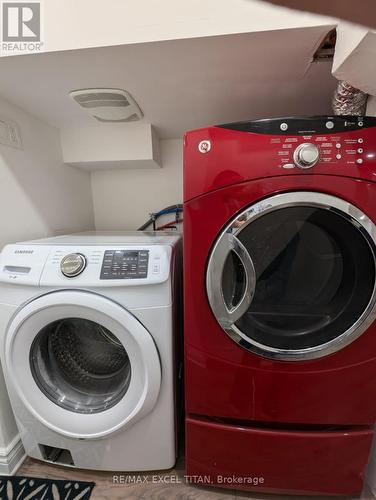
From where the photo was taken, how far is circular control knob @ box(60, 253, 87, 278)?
2.70ft

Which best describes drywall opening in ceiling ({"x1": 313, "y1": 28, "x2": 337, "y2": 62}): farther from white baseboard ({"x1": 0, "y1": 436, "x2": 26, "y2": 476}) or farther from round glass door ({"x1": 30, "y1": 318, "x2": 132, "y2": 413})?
white baseboard ({"x1": 0, "y1": 436, "x2": 26, "y2": 476})

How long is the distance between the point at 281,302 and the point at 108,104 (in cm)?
111

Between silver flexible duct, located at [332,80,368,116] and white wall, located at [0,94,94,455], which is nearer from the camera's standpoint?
silver flexible duct, located at [332,80,368,116]

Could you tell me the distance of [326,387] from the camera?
0.81 meters

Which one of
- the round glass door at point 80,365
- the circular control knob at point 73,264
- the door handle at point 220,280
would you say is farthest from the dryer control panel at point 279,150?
the round glass door at point 80,365

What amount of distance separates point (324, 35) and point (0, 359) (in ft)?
5.18

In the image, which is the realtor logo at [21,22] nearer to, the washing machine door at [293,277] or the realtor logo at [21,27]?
the realtor logo at [21,27]

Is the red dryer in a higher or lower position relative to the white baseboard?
higher

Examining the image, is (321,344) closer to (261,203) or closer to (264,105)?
(261,203)

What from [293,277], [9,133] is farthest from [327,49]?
[9,133]

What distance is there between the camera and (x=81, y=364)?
Result: 1074 mm

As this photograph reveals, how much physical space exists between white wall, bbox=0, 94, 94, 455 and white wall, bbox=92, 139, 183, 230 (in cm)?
19

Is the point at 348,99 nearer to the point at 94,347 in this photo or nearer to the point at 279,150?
the point at 279,150

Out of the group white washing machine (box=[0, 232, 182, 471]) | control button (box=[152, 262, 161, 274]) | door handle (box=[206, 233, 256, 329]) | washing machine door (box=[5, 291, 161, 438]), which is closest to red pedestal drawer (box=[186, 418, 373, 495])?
white washing machine (box=[0, 232, 182, 471])
